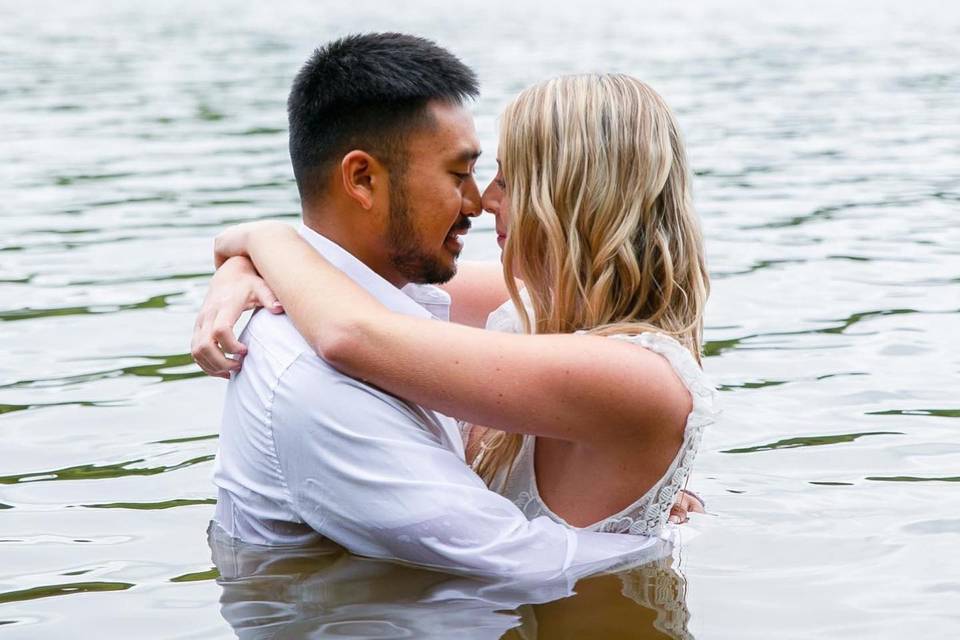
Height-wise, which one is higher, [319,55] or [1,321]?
[319,55]

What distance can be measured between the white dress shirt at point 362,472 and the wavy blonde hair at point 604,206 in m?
0.48

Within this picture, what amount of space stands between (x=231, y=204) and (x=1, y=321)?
139 inches

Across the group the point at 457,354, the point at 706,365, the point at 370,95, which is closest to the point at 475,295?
the point at 370,95

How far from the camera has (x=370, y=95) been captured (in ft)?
13.5

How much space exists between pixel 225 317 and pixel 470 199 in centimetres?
82

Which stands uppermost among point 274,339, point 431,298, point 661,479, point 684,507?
point 274,339

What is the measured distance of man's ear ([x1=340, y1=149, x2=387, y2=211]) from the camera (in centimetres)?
410

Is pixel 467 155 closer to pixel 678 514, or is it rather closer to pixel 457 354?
pixel 457 354

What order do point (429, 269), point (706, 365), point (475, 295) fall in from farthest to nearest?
point (706, 365), point (475, 295), point (429, 269)

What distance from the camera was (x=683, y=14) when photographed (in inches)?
1345

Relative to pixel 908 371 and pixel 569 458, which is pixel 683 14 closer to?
pixel 908 371

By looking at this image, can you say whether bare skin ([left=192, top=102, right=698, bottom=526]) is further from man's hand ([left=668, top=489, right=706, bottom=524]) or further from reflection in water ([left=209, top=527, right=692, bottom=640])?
man's hand ([left=668, top=489, right=706, bottom=524])

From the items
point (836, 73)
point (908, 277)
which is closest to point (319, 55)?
point (908, 277)

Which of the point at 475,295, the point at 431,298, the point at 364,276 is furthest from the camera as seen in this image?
the point at 475,295
